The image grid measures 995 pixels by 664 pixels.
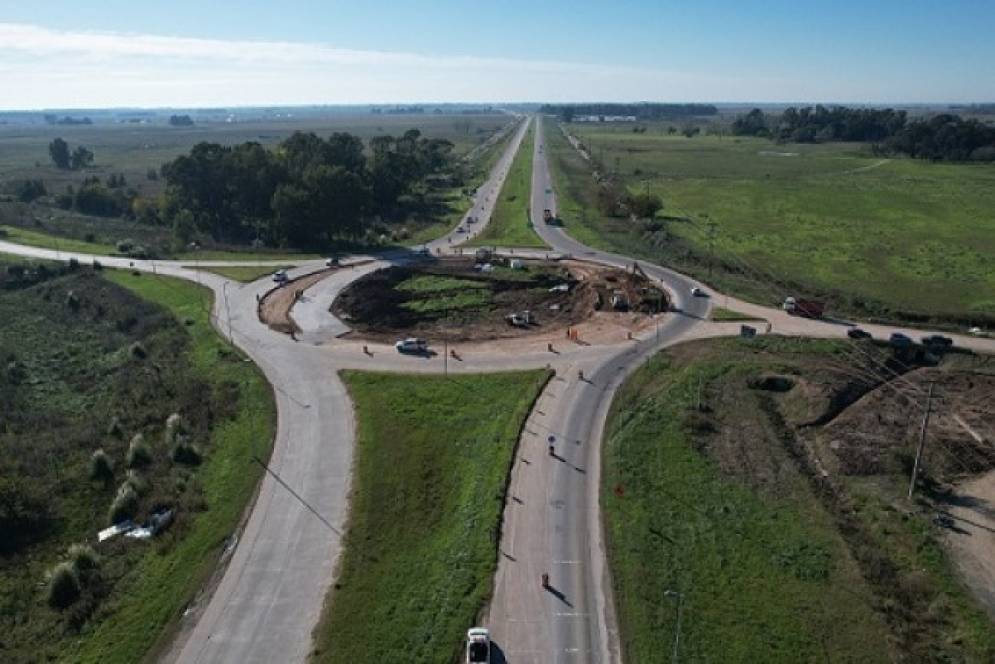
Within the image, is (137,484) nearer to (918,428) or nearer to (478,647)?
(478,647)

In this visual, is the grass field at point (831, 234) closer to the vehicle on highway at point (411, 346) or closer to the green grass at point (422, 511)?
the vehicle on highway at point (411, 346)

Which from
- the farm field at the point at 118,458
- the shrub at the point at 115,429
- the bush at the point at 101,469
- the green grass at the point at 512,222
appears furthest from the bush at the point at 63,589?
the green grass at the point at 512,222

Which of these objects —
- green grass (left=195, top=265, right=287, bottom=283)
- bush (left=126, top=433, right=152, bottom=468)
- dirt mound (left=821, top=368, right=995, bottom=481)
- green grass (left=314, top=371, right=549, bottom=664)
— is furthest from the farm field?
dirt mound (left=821, top=368, right=995, bottom=481)

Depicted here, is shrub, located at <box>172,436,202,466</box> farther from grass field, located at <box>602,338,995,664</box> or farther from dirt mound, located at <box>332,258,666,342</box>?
grass field, located at <box>602,338,995,664</box>

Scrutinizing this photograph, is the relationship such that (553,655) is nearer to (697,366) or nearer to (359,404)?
(359,404)

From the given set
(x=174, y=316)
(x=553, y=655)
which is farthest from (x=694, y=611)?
(x=174, y=316)

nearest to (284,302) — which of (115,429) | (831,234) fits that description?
(115,429)
